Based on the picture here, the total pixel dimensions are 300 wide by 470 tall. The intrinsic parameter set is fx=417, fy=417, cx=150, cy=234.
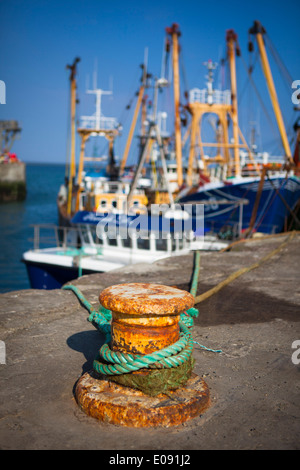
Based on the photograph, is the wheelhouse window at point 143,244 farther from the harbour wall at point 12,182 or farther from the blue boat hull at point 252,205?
the harbour wall at point 12,182

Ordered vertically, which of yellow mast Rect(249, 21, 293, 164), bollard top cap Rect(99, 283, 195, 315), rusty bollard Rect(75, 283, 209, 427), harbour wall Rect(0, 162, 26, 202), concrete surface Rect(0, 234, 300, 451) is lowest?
concrete surface Rect(0, 234, 300, 451)

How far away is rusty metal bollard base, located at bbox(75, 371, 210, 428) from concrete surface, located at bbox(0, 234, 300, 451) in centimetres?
5

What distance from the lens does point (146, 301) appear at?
2.58 metres

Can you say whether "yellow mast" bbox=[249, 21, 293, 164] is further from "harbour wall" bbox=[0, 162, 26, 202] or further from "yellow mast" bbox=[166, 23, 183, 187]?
"harbour wall" bbox=[0, 162, 26, 202]

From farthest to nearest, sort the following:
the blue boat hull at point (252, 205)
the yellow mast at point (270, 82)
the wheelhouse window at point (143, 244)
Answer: the yellow mast at point (270, 82), the blue boat hull at point (252, 205), the wheelhouse window at point (143, 244)

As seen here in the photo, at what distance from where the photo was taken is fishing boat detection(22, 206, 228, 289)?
14492 mm

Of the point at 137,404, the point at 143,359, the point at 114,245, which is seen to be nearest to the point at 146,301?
the point at 143,359

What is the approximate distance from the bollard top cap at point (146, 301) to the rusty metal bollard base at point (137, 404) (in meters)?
0.50

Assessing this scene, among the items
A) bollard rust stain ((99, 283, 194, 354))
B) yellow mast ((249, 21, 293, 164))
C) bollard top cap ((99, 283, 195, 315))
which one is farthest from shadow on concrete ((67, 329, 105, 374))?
yellow mast ((249, 21, 293, 164))

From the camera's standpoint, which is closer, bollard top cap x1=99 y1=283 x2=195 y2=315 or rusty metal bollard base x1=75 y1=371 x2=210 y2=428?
rusty metal bollard base x1=75 y1=371 x2=210 y2=428

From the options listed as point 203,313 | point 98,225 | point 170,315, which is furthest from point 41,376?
point 98,225

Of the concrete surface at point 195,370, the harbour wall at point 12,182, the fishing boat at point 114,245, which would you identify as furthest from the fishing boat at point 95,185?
the harbour wall at point 12,182

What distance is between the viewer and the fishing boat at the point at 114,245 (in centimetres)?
1449
